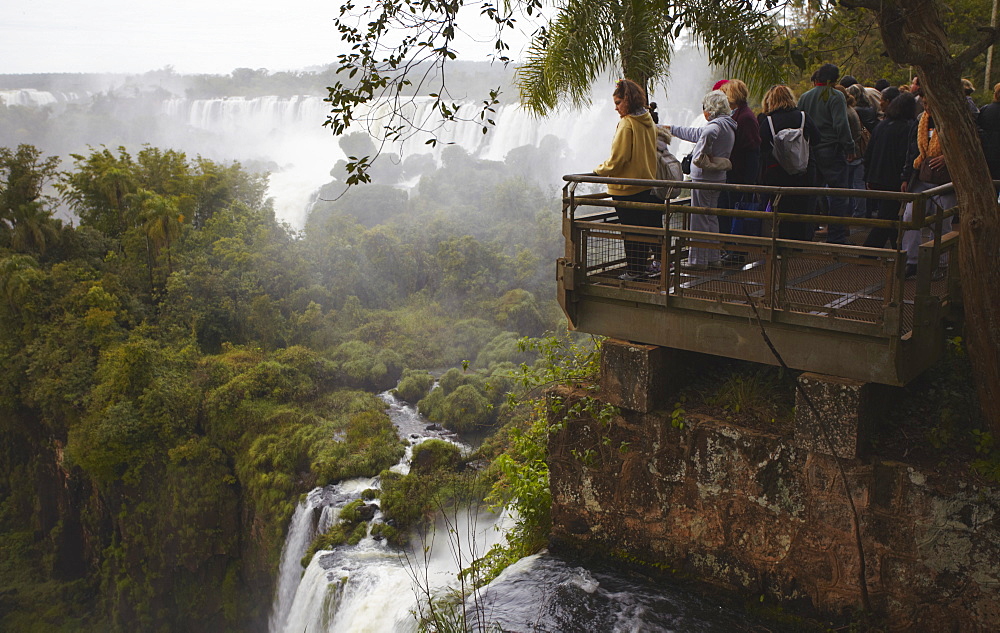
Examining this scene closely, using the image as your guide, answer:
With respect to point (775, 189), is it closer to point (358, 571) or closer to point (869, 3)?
point (869, 3)

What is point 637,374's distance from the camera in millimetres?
5949

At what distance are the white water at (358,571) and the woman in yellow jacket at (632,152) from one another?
358 cm

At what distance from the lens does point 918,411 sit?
5.23 meters

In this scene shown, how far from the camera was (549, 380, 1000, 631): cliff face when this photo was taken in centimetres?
486

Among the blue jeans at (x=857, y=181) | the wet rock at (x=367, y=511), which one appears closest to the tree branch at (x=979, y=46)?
the blue jeans at (x=857, y=181)

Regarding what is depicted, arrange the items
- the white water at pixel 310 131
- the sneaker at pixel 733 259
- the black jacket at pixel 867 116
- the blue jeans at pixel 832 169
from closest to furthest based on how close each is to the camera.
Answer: the sneaker at pixel 733 259 < the blue jeans at pixel 832 169 < the black jacket at pixel 867 116 < the white water at pixel 310 131

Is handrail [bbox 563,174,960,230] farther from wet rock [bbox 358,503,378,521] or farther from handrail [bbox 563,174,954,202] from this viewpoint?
wet rock [bbox 358,503,378,521]

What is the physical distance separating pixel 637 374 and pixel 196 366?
777 inches

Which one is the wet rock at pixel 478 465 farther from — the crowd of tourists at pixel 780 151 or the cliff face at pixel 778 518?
the crowd of tourists at pixel 780 151

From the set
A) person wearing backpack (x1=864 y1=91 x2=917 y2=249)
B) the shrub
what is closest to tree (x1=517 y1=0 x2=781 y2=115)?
person wearing backpack (x1=864 y1=91 x2=917 y2=249)

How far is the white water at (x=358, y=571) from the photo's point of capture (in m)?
10.9

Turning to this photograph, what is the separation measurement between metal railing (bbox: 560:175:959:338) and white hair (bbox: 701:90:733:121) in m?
0.84

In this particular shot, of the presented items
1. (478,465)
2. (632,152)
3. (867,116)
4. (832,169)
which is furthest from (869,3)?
(478,465)

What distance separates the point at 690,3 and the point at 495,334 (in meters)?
20.8
